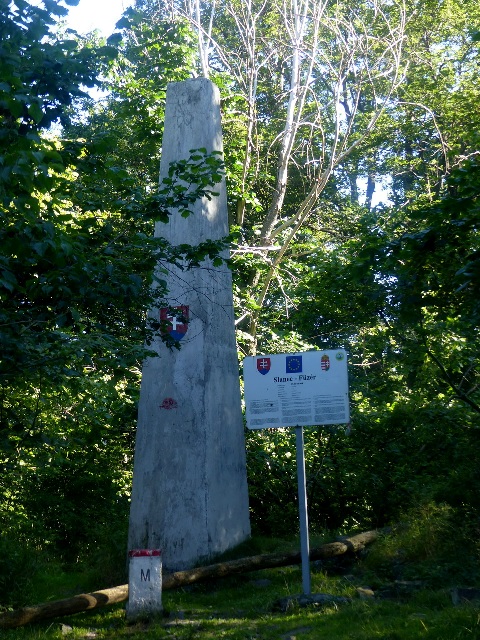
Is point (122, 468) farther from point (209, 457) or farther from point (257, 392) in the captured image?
point (257, 392)

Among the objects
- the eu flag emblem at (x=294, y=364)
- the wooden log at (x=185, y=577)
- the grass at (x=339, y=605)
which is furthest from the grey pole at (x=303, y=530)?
the wooden log at (x=185, y=577)

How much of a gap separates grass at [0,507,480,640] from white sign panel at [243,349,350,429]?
5.40 ft

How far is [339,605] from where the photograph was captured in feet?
23.0

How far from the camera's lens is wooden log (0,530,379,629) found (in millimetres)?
6863

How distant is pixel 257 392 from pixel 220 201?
170 inches

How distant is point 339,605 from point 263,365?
2.27 metres

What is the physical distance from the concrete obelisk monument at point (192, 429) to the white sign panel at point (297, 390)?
1728 mm

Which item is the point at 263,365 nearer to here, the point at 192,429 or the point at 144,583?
the point at 144,583

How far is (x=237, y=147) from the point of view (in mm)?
19578

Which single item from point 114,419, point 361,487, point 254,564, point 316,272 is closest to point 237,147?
point 316,272

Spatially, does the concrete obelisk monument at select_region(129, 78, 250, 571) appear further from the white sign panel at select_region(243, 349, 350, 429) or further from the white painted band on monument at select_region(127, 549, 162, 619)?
the white painted band on monument at select_region(127, 549, 162, 619)

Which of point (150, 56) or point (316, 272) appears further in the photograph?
point (150, 56)

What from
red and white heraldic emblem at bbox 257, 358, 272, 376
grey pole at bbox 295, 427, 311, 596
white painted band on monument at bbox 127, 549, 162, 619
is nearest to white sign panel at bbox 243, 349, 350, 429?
red and white heraldic emblem at bbox 257, 358, 272, 376

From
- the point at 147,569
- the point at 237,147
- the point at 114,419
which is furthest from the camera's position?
the point at 237,147
